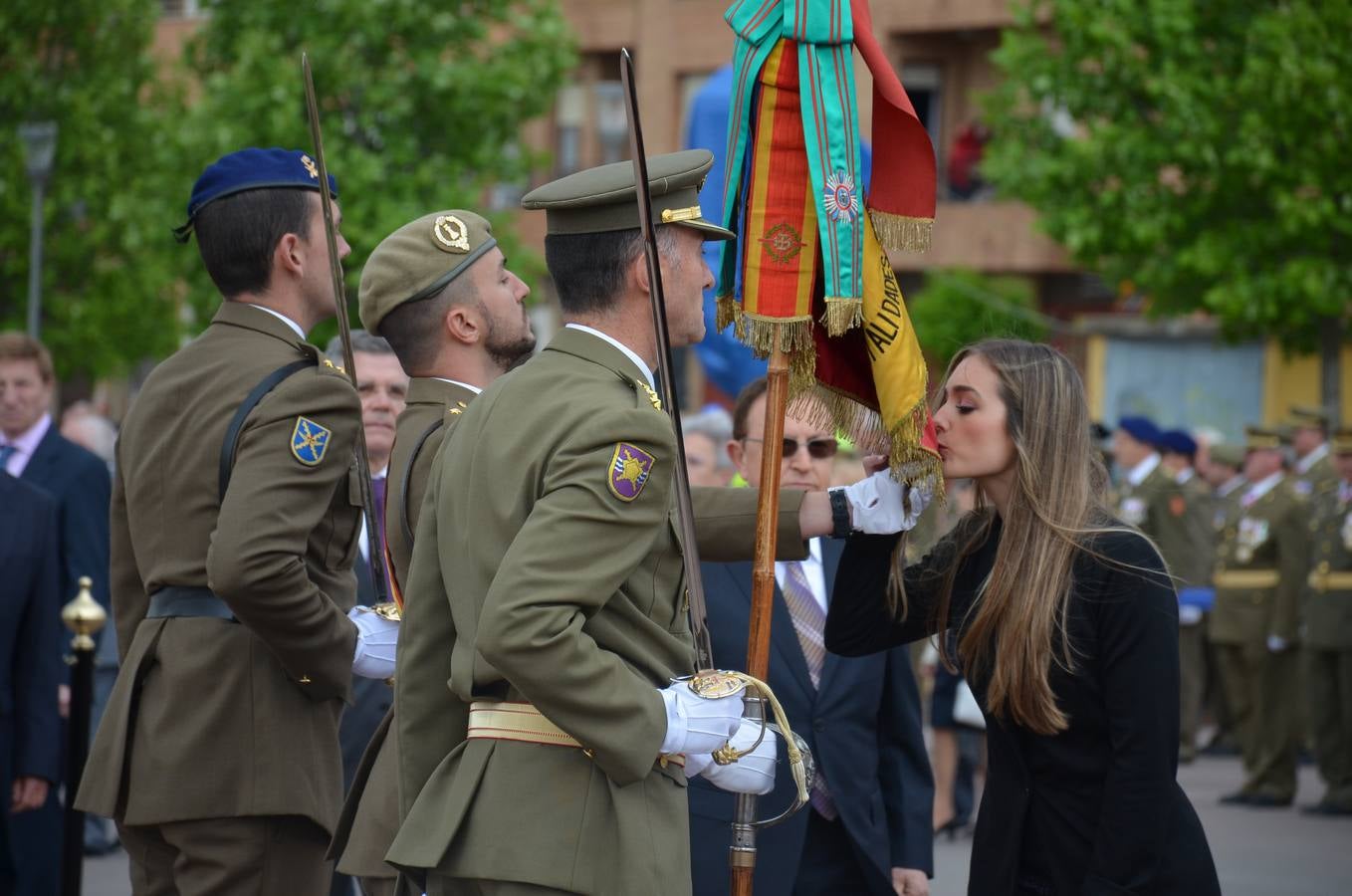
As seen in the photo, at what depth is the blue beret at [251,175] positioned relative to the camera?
14.4ft

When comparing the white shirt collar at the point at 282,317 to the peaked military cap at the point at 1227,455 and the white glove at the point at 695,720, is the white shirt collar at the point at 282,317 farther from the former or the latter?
the peaked military cap at the point at 1227,455

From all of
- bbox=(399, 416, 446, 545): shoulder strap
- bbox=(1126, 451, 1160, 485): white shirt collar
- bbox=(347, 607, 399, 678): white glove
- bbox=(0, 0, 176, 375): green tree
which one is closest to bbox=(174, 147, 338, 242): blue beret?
bbox=(399, 416, 446, 545): shoulder strap

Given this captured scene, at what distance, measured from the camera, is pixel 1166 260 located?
20359mm

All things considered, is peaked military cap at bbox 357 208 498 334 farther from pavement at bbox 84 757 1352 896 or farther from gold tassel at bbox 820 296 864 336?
pavement at bbox 84 757 1352 896

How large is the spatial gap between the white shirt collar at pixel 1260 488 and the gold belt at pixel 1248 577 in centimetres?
56

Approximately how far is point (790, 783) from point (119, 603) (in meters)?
1.75

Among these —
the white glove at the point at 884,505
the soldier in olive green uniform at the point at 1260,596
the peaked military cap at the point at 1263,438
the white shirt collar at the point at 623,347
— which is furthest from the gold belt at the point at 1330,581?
the white shirt collar at the point at 623,347

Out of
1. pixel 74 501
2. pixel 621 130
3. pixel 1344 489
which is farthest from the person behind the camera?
pixel 621 130

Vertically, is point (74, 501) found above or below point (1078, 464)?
below

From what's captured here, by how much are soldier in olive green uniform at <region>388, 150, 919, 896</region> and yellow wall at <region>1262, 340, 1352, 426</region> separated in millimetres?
23690

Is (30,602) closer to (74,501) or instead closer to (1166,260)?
(74,501)

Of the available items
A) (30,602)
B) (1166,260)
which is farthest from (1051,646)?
(1166,260)

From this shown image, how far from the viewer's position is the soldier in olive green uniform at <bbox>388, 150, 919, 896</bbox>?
2.98 metres

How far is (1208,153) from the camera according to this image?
19.4 metres
